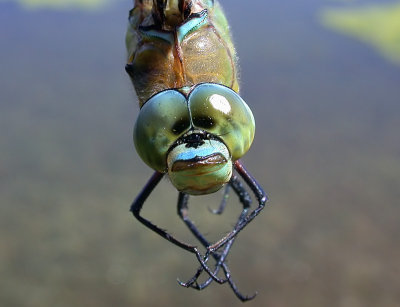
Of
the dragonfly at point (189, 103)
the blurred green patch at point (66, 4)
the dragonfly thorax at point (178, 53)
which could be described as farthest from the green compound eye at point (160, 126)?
the blurred green patch at point (66, 4)

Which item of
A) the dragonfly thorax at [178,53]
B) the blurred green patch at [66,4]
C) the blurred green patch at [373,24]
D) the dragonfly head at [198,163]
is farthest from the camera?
the blurred green patch at [66,4]

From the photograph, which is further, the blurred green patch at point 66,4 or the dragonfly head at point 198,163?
the blurred green patch at point 66,4

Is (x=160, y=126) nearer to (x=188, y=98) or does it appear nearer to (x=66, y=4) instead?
(x=188, y=98)

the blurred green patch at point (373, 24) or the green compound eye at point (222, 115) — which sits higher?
the green compound eye at point (222, 115)

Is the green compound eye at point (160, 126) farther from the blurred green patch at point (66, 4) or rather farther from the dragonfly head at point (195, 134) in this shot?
the blurred green patch at point (66, 4)

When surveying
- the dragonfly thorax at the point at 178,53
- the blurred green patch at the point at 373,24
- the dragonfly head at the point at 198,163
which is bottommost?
the blurred green patch at the point at 373,24

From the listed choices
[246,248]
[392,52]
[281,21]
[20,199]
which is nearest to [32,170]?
[20,199]

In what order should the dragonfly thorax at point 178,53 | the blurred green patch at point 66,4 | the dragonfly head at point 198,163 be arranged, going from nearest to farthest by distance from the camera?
the dragonfly head at point 198,163
the dragonfly thorax at point 178,53
the blurred green patch at point 66,4
